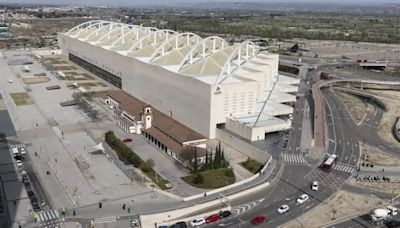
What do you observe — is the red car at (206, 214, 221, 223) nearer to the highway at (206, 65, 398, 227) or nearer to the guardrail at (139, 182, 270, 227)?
the highway at (206, 65, 398, 227)

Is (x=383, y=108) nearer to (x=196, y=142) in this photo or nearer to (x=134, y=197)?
(x=196, y=142)

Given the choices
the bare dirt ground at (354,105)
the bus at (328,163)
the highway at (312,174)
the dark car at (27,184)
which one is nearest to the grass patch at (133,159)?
the highway at (312,174)

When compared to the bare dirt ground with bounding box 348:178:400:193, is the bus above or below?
above

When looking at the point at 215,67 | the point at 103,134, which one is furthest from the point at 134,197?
the point at 215,67

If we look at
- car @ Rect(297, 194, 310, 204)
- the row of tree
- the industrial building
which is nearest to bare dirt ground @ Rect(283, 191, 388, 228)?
car @ Rect(297, 194, 310, 204)

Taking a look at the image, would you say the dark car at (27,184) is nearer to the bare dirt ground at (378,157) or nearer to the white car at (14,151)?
the white car at (14,151)
